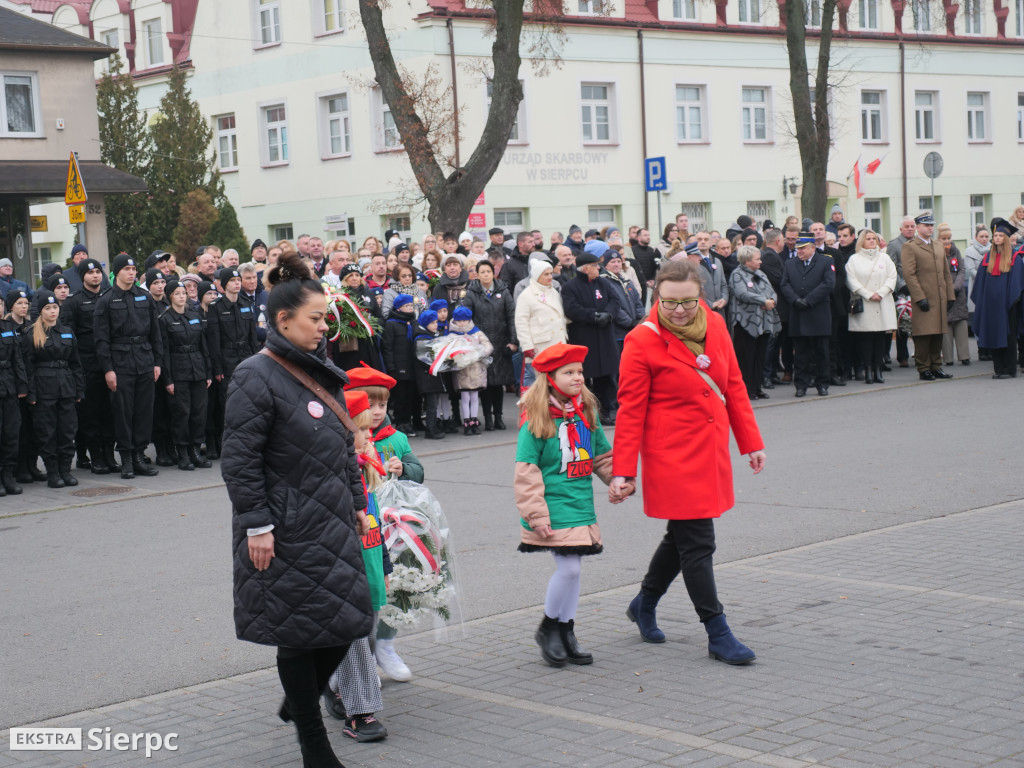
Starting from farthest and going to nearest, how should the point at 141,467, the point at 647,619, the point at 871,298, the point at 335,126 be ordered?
the point at 335,126
the point at 871,298
the point at 141,467
the point at 647,619

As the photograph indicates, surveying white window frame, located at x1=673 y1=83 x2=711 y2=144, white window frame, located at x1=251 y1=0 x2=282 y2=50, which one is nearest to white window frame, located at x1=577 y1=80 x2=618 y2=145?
white window frame, located at x1=673 y1=83 x2=711 y2=144

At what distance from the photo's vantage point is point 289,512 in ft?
16.1

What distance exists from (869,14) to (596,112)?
11830mm

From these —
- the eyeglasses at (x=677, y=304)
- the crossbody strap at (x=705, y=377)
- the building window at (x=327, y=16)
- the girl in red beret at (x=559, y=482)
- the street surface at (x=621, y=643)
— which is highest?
the building window at (x=327, y=16)

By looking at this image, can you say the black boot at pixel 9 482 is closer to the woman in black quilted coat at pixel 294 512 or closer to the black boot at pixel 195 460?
the black boot at pixel 195 460

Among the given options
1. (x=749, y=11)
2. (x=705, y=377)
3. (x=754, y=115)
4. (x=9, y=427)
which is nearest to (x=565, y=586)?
(x=705, y=377)

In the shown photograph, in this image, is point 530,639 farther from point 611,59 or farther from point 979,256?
point 611,59

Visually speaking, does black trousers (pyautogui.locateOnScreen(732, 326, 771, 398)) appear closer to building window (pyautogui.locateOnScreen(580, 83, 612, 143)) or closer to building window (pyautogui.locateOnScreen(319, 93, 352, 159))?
building window (pyautogui.locateOnScreen(580, 83, 612, 143))

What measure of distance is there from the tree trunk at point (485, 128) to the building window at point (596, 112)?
1354 cm

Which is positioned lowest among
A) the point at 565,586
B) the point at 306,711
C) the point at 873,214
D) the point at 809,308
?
the point at 306,711

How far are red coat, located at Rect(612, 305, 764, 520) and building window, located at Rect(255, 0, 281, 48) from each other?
111 feet

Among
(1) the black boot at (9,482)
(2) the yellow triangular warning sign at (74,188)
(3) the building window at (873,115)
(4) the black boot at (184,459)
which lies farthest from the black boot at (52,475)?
(3) the building window at (873,115)

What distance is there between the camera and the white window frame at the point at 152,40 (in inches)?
1689

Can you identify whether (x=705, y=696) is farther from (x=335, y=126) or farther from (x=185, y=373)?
(x=335, y=126)
